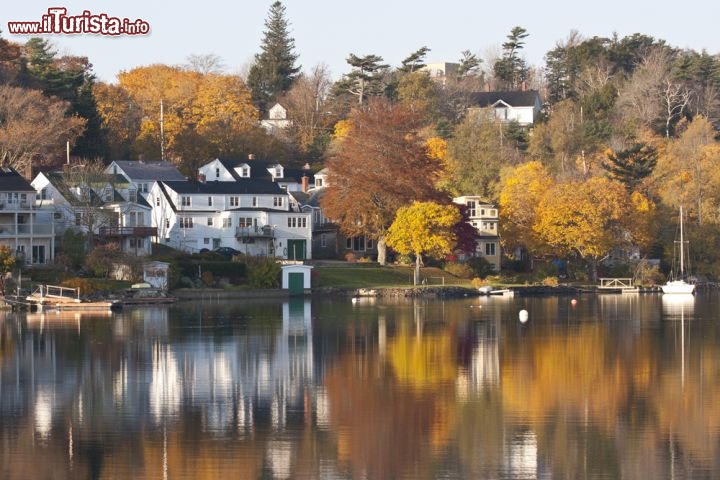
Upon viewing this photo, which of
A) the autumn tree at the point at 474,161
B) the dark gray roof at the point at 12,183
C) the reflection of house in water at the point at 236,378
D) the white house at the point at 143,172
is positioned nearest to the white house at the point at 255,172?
the white house at the point at 143,172

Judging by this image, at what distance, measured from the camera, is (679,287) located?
286ft

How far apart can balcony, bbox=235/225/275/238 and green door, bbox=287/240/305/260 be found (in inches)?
70.9

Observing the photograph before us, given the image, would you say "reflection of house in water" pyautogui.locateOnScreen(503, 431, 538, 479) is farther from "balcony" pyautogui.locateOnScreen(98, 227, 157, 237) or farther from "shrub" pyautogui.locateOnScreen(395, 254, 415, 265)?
"shrub" pyautogui.locateOnScreen(395, 254, 415, 265)

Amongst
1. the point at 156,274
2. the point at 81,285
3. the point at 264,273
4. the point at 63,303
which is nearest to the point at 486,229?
the point at 264,273

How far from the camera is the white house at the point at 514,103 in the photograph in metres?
147

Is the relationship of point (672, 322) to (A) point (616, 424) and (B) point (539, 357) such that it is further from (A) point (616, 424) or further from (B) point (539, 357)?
(A) point (616, 424)

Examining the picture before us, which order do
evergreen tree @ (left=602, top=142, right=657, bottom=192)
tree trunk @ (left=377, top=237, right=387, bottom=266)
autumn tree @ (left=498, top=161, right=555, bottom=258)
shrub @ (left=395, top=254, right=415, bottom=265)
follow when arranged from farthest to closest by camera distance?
evergreen tree @ (left=602, top=142, right=657, bottom=192)
autumn tree @ (left=498, top=161, right=555, bottom=258)
shrub @ (left=395, top=254, right=415, bottom=265)
tree trunk @ (left=377, top=237, right=387, bottom=266)

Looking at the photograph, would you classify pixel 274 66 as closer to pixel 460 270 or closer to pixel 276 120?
pixel 276 120

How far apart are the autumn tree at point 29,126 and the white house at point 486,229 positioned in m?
30.1

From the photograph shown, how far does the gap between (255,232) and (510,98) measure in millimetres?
64764

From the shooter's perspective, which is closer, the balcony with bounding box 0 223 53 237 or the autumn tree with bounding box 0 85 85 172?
the balcony with bounding box 0 223 53 237

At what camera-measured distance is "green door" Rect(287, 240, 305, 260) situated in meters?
93.1

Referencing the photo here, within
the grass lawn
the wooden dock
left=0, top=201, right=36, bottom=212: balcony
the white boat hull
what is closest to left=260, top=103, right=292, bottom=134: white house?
the grass lawn

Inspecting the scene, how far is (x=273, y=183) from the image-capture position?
Result: 9619 cm
